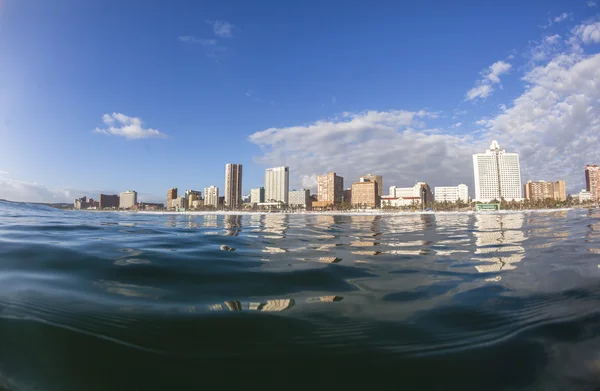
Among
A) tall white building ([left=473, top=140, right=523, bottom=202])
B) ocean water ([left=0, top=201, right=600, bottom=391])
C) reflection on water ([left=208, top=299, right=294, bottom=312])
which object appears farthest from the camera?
tall white building ([left=473, top=140, right=523, bottom=202])

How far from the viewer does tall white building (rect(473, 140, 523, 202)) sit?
7328 inches

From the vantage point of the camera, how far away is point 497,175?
19050 cm

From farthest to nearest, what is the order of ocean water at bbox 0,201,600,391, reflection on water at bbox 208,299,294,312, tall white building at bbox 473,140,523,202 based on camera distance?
tall white building at bbox 473,140,523,202 → reflection on water at bbox 208,299,294,312 → ocean water at bbox 0,201,600,391

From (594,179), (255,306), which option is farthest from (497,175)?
(255,306)

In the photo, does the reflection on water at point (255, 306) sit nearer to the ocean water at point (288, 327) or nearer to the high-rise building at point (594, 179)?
the ocean water at point (288, 327)

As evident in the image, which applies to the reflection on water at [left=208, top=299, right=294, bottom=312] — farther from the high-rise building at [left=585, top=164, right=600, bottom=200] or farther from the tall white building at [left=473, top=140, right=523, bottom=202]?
the high-rise building at [left=585, top=164, right=600, bottom=200]

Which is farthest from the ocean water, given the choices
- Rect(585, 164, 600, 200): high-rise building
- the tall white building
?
Rect(585, 164, 600, 200): high-rise building

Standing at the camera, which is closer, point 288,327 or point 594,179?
point 288,327

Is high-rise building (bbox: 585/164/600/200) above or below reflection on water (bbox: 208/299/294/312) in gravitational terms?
above

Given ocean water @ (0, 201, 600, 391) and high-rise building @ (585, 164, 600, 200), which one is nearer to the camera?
ocean water @ (0, 201, 600, 391)

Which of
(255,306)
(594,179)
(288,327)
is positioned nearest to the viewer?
(288,327)

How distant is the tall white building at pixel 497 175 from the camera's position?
18612cm

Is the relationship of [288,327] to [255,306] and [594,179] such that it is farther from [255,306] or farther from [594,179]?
[594,179]

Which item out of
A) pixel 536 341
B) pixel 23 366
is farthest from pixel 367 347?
pixel 23 366
